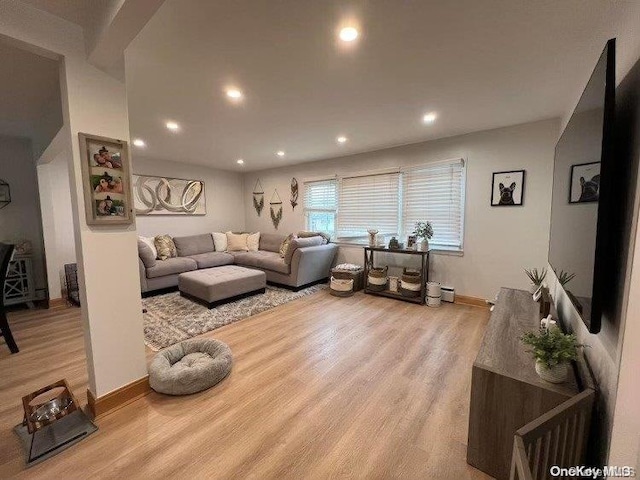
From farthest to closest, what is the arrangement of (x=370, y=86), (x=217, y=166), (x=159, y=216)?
(x=217, y=166) < (x=159, y=216) < (x=370, y=86)

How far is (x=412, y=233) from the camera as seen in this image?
13.2 ft

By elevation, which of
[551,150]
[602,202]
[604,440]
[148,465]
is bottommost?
[148,465]

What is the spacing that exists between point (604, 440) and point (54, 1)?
306 centimetres

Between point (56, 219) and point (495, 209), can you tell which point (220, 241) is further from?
point (495, 209)

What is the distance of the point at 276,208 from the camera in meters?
5.86

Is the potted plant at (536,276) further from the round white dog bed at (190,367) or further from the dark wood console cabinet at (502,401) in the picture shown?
the round white dog bed at (190,367)

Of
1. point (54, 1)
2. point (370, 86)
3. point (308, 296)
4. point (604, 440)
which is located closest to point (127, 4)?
point (54, 1)

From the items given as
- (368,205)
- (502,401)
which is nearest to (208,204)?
(368,205)

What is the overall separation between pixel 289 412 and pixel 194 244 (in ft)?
14.0

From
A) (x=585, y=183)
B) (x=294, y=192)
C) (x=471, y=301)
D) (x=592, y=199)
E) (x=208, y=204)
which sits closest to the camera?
(x=592, y=199)

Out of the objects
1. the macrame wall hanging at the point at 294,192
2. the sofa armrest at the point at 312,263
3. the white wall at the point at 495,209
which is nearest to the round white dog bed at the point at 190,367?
the sofa armrest at the point at 312,263

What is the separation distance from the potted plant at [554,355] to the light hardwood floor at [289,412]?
0.60 metres

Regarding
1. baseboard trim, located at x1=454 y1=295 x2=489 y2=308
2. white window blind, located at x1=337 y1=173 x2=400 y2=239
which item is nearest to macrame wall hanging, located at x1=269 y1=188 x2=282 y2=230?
white window blind, located at x1=337 y1=173 x2=400 y2=239

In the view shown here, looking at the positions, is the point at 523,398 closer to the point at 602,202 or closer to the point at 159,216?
the point at 602,202
